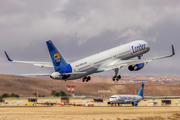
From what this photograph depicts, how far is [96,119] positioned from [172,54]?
2054 cm

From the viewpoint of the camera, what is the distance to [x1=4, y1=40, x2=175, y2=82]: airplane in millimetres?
70562

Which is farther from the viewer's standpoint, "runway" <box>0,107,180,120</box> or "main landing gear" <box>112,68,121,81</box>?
"main landing gear" <box>112,68,121,81</box>

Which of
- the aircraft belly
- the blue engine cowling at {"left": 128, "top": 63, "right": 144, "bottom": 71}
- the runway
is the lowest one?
the runway

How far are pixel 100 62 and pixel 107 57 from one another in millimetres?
2330

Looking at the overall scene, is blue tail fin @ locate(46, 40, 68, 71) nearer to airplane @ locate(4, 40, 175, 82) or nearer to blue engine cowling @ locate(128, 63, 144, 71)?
airplane @ locate(4, 40, 175, 82)

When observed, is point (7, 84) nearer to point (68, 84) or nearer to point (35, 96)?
point (35, 96)

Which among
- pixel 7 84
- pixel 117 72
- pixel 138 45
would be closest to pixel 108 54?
pixel 117 72

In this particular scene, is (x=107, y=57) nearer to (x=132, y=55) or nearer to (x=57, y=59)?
(x=132, y=55)

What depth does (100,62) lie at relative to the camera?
76.0 meters

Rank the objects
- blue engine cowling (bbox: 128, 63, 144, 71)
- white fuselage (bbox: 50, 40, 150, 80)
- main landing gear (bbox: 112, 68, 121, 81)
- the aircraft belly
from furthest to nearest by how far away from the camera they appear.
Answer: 1. the aircraft belly
2. blue engine cowling (bbox: 128, 63, 144, 71)
3. main landing gear (bbox: 112, 68, 121, 81)
4. white fuselage (bbox: 50, 40, 150, 80)

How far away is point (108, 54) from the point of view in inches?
3063

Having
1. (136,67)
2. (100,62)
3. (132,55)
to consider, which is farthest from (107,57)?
(132,55)

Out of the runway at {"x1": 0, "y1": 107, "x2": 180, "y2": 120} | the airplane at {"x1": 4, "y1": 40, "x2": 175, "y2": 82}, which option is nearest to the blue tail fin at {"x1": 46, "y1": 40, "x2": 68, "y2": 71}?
the airplane at {"x1": 4, "y1": 40, "x2": 175, "y2": 82}

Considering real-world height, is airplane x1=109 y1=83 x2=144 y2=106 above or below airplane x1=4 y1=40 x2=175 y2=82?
below
